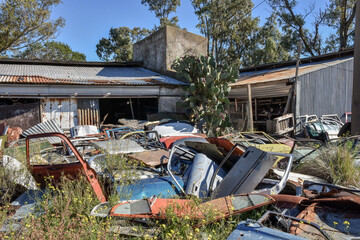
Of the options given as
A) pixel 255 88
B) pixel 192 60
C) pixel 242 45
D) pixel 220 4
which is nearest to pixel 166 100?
pixel 192 60

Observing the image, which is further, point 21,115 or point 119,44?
point 119,44

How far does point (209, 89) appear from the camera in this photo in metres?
11.2

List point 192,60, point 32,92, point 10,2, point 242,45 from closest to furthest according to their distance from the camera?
point 32,92
point 192,60
point 10,2
point 242,45

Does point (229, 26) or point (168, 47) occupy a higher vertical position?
point (229, 26)

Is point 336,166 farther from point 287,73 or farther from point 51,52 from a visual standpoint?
point 51,52

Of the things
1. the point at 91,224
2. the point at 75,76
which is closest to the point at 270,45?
the point at 75,76

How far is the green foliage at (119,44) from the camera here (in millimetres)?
31438

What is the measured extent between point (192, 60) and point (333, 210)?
30.4 ft

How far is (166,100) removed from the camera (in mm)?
13758

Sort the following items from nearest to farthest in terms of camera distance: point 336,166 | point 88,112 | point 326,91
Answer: point 336,166, point 88,112, point 326,91

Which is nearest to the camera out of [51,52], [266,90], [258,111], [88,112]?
[88,112]

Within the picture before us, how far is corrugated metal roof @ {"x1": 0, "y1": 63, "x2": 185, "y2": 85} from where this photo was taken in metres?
11.0

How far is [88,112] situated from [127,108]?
484cm

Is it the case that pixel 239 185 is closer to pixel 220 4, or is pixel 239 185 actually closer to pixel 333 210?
pixel 333 210
